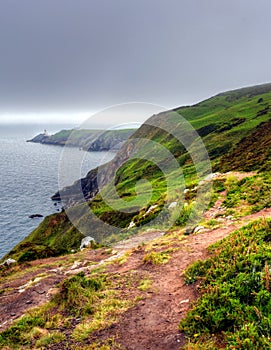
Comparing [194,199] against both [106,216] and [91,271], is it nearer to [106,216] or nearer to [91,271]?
[91,271]

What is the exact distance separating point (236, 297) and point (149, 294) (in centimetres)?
352

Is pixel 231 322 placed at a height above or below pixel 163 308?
above

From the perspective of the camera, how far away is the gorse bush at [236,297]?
5.98m

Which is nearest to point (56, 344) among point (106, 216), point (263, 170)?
point (263, 170)

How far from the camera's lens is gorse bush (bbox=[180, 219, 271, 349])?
5.98 meters

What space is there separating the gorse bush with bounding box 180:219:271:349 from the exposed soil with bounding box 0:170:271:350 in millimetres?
622

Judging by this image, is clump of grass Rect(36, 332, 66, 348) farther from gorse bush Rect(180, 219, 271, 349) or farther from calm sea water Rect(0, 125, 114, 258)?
calm sea water Rect(0, 125, 114, 258)

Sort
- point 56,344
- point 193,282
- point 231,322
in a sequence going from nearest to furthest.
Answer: point 231,322 < point 56,344 < point 193,282

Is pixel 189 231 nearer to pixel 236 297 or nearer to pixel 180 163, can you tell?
pixel 236 297

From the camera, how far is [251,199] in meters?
18.2

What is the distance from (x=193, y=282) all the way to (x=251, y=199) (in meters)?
10.8

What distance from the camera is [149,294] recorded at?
31.8ft

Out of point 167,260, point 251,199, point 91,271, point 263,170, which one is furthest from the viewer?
point 263,170

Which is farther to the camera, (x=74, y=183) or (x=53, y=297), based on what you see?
(x=74, y=183)
